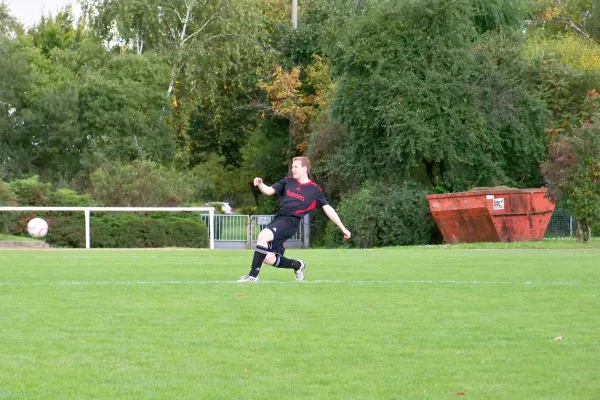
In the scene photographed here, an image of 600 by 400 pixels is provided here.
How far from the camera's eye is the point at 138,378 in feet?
25.5

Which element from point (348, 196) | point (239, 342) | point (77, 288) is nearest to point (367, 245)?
point (348, 196)

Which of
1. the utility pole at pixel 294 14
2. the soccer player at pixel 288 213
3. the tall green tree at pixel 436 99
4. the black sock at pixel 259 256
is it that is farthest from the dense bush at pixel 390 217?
the black sock at pixel 259 256

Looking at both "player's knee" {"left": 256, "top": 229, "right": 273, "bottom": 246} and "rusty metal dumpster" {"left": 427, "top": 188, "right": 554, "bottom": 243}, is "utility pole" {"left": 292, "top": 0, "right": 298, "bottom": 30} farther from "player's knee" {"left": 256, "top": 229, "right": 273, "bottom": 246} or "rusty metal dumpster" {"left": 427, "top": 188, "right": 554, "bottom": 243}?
"player's knee" {"left": 256, "top": 229, "right": 273, "bottom": 246}

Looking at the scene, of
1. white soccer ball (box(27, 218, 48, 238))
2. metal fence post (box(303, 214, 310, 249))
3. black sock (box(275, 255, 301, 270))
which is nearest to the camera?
black sock (box(275, 255, 301, 270))

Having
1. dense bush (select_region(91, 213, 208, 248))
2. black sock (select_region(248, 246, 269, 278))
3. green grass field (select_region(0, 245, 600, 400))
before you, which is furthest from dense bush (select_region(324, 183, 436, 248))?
black sock (select_region(248, 246, 269, 278))

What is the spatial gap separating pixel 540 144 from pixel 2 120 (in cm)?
2515

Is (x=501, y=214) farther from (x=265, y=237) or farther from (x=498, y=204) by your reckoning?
(x=265, y=237)

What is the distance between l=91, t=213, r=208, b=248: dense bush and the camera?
3712 centimetres

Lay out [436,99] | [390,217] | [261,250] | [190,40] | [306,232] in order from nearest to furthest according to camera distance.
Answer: [261,250], [436,99], [390,217], [306,232], [190,40]

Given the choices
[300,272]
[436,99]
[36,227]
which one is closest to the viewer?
[300,272]

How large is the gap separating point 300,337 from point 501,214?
27756 millimetres

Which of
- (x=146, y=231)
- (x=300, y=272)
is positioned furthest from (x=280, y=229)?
(x=146, y=231)

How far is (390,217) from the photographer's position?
4219 cm

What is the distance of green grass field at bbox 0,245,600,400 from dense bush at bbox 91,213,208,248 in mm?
20063
